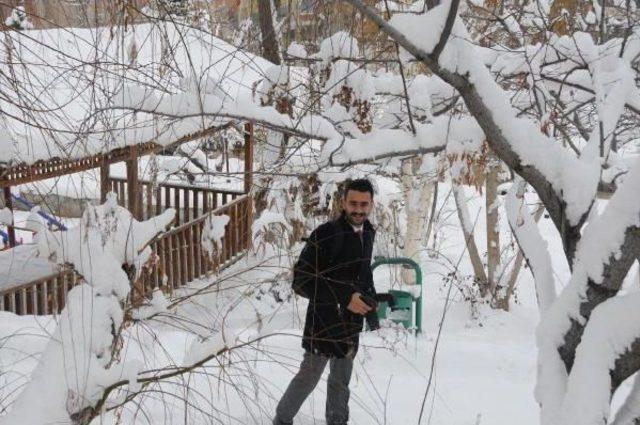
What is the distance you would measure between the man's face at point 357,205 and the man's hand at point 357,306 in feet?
1.36

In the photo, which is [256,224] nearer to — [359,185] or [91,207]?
[359,185]

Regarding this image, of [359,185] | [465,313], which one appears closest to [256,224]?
[359,185]

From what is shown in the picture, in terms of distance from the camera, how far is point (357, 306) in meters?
3.41

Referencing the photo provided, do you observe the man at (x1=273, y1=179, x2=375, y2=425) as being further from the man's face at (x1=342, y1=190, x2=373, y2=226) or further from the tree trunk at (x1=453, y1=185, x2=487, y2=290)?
the tree trunk at (x1=453, y1=185, x2=487, y2=290)

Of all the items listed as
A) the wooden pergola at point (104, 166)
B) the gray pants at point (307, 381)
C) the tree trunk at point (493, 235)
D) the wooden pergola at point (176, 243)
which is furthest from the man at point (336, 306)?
the tree trunk at point (493, 235)

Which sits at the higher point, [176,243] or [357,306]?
[357,306]

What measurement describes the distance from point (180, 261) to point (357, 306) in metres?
4.95

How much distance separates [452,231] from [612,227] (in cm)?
1618

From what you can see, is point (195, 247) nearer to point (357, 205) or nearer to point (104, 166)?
point (104, 166)

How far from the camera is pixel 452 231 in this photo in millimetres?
18078

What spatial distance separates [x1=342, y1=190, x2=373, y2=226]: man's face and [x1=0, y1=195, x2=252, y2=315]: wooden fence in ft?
7.97

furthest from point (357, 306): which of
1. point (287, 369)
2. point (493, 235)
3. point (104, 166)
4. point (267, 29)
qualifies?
point (493, 235)

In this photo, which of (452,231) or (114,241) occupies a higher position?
(114,241)

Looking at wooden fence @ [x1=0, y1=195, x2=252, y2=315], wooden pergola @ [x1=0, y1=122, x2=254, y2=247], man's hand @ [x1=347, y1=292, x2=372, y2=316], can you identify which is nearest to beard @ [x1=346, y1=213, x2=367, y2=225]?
man's hand @ [x1=347, y1=292, x2=372, y2=316]
